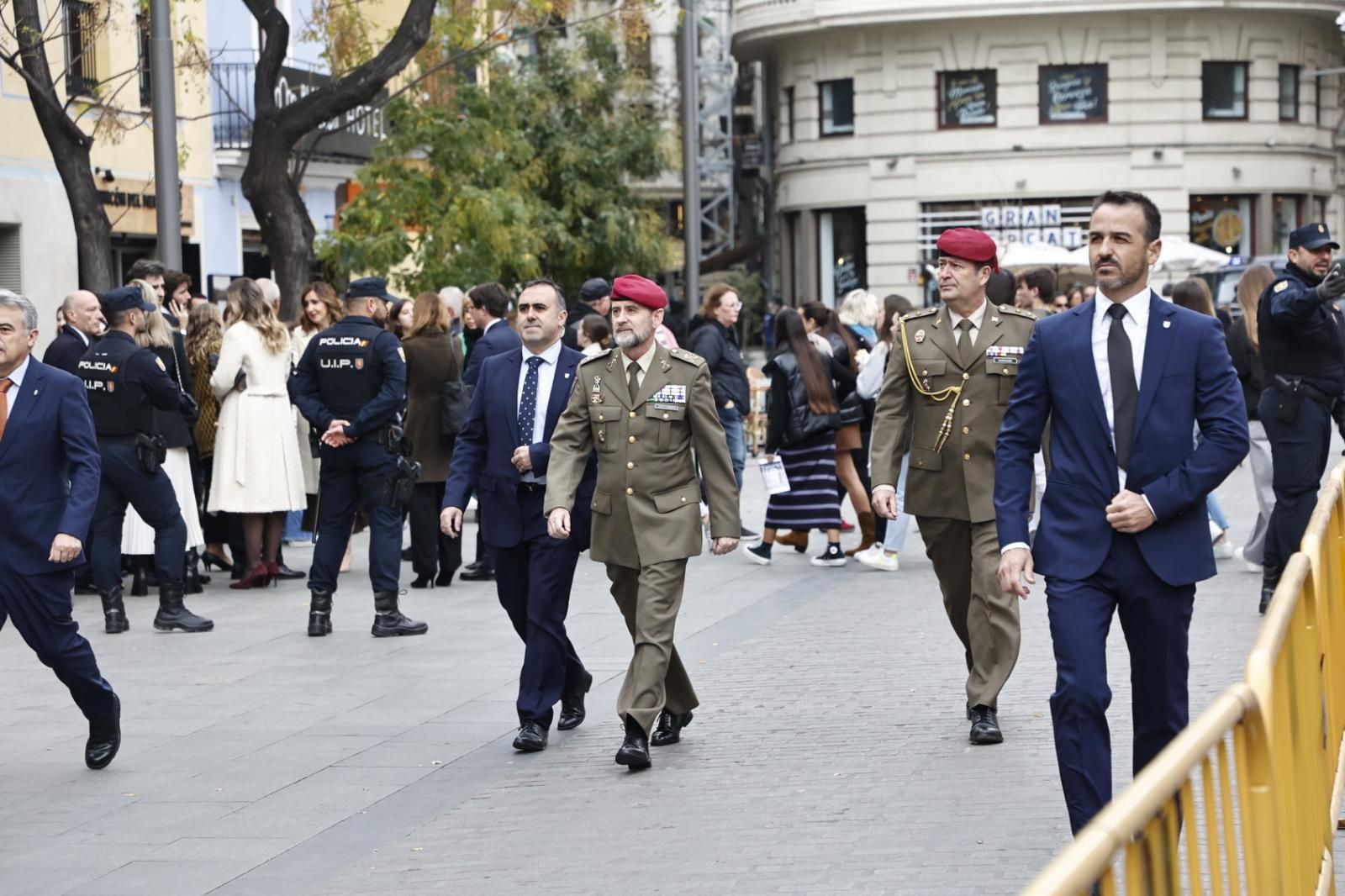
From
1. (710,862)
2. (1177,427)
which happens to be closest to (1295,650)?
(1177,427)

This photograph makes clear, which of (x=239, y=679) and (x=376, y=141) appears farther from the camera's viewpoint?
(x=376, y=141)

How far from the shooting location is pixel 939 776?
721 centimetres

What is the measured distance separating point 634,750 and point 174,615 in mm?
4885

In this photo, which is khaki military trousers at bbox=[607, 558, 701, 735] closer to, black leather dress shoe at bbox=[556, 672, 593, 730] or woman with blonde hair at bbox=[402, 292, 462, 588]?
black leather dress shoe at bbox=[556, 672, 593, 730]

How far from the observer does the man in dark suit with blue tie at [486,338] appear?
12172 mm

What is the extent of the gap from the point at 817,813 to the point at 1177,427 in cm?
199

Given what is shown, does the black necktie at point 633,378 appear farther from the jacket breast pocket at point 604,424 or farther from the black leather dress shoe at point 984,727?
the black leather dress shoe at point 984,727

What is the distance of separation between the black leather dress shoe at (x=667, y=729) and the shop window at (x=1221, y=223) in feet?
117

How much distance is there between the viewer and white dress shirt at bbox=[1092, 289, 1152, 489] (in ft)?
18.2

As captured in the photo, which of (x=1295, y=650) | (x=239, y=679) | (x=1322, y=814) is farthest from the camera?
(x=239, y=679)

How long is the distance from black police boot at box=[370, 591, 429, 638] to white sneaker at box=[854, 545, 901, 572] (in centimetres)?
386

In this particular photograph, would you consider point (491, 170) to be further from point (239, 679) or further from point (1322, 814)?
point (1322, 814)

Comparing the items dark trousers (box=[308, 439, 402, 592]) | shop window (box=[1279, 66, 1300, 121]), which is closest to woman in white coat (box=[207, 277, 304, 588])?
dark trousers (box=[308, 439, 402, 592])

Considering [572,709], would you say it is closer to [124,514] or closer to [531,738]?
[531,738]
